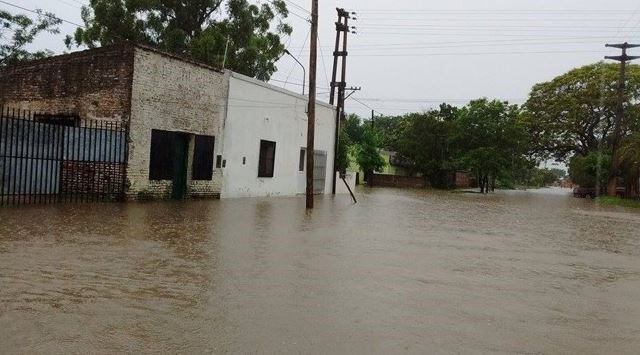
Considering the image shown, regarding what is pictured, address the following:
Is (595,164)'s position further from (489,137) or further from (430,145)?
(430,145)

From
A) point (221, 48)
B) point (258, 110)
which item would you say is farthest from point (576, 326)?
point (221, 48)

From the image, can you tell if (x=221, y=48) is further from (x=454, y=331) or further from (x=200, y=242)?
(x=454, y=331)

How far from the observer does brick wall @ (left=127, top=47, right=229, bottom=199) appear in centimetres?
1606

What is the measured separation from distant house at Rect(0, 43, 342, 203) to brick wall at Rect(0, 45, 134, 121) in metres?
0.03

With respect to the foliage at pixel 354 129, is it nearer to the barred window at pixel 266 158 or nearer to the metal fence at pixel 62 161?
the barred window at pixel 266 158

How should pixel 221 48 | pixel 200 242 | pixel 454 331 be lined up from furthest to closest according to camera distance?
pixel 221 48 → pixel 200 242 → pixel 454 331

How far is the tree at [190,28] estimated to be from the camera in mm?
30484

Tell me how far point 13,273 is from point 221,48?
83.1 ft

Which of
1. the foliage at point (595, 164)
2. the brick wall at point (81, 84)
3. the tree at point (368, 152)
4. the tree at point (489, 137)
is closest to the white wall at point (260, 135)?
the brick wall at point (81, 84)

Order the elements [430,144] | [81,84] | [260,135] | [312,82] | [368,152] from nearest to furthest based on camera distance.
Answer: [81,84] < [312,82] < [260,135] < [368,152] < [430,144]

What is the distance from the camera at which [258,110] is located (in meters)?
21.5

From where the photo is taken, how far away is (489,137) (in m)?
46.3

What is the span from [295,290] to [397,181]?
4821 cm

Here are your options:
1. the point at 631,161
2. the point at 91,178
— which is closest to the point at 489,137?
the point at 631,161
